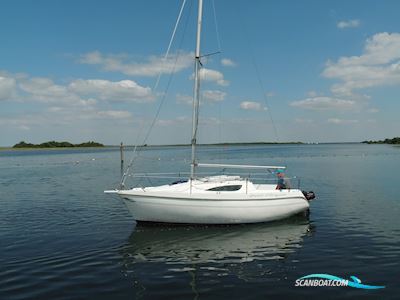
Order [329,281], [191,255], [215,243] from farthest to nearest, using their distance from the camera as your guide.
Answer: [215,243] < [191,255] < [329,281]

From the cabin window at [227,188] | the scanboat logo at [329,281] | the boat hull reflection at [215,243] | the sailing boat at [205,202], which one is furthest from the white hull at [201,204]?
the scanboat logo at [329,281]

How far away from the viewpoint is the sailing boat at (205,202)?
17891 mm

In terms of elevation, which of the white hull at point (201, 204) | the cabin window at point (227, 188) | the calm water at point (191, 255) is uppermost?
the cabin window at point (227, 188)

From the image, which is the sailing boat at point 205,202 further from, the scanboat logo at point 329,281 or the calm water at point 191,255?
the scanboat logo at point 329,281

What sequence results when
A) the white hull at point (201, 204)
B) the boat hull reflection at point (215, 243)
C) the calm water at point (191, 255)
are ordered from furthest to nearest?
the white hull at point (201, 204) → the boat hull reflection at point (215, 243) → the calm water at point (191, 255)

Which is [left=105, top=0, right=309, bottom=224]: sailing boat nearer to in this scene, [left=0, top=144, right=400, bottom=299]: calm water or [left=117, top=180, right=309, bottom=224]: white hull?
[left=117, top=180, right=309, bottom=224]: white hull

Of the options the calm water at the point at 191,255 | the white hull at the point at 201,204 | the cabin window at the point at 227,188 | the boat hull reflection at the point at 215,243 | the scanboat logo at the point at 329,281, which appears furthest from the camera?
the cabin window at the point at 227,188

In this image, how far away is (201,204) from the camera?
17922 millimetres

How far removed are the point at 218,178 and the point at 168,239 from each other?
5.22m

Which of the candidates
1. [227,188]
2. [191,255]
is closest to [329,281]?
[191,255]

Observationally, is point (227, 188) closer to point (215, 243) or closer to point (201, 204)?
point (201, 204)

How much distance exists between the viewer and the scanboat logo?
36.8 feet

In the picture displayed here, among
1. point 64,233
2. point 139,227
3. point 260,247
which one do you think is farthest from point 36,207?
point 260,247

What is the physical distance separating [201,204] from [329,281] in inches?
307
